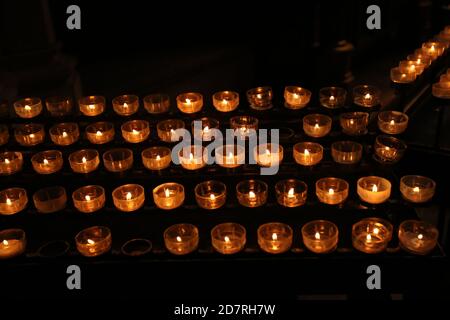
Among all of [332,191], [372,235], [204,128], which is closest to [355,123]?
[332,191]

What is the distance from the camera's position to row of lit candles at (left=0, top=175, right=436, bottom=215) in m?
2.22

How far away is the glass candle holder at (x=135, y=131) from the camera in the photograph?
2.55m

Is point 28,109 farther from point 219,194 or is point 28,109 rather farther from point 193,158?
point 219,194

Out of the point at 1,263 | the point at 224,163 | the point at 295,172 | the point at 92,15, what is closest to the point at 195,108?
the point at 224,163

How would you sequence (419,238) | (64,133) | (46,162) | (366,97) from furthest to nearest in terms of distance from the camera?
(366,97), (64,133), (46,162), (419,238)

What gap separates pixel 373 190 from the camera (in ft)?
7.38

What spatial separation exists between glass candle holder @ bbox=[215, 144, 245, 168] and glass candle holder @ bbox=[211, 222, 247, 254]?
0.97 ft

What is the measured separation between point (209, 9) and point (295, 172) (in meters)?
3.62

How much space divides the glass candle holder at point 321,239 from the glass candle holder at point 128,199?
72 cm

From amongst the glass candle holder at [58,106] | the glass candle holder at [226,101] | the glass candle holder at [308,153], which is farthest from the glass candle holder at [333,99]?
the glass candle holder at [58,106]

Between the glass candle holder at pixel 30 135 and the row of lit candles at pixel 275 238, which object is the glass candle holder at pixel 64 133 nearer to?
the glass candle holder at pixel 30 135

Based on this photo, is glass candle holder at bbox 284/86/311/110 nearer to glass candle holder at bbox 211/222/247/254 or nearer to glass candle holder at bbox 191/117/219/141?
glass candle holder at bbox 191/117/219/141

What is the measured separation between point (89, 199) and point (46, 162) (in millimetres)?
328
